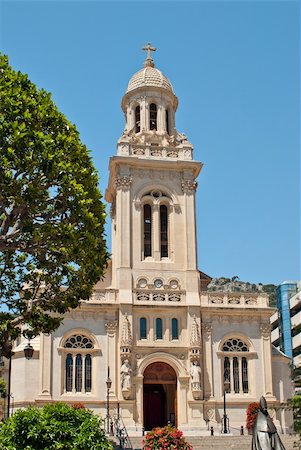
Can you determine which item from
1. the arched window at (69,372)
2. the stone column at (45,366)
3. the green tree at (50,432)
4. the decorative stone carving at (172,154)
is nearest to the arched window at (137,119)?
the decorative stone carving at (172,154)

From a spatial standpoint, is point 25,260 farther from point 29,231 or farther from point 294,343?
point 294,343

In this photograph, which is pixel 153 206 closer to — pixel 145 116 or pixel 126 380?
pixel 145 116

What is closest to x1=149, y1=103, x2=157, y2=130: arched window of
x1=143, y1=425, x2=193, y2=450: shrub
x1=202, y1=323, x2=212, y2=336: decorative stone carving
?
x1=202, y1=323, x2=212, y2=336: decorative stone carving

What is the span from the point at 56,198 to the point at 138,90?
1174 inches

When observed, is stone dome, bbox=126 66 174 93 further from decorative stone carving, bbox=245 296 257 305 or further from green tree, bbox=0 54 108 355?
green tree, bbox=0 54 108 355

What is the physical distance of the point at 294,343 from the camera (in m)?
76.1

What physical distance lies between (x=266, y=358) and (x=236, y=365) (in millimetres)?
2058

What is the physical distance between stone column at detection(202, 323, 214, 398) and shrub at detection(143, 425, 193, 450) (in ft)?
62.8

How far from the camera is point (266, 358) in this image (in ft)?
147

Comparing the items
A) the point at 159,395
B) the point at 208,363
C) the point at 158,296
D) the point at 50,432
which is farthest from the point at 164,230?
the point at 50,432

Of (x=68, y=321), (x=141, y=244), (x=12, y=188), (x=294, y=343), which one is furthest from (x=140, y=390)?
(x=294, y=343)

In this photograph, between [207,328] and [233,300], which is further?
[233,300]

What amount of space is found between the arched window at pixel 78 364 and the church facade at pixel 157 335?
0.06 metres

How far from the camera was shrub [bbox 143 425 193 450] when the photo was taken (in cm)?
2405
